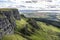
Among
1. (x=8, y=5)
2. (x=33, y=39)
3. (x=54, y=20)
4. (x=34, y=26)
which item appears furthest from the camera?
(x=54, y=20)

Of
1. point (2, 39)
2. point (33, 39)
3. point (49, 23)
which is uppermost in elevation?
point (2, 39)

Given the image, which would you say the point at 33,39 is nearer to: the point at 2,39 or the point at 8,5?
the point at 2,39

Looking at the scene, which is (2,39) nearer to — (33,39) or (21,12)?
(33,39)

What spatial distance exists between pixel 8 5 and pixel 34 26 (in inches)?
632

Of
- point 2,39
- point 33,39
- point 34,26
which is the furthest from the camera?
point 34,26

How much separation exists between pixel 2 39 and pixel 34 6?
1794 inches

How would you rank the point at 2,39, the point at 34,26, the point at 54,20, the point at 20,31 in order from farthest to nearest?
the point at 54,20, the point at 34,26, the point at 20,31, the point at 2,39

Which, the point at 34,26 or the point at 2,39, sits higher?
the point at 2,39

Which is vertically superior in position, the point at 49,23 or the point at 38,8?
the point at 38,8

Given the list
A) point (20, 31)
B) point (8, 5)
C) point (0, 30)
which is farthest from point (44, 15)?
point (0, 30)

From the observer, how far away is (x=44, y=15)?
8294 cm

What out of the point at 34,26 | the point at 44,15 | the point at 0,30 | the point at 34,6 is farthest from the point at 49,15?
the point at 0,30

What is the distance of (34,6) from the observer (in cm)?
8269

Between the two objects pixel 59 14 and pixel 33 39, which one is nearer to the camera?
pixel 33 39
